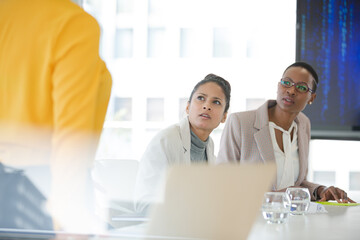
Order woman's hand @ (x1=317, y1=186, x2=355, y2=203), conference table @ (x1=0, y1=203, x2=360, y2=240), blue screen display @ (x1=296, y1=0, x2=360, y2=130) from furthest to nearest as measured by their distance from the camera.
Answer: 1. blue screen display @ (x1=296, y1=0, x2=360, y2=130)
2. woman's hand @ (x1=317, y1=186, x2=355, y2=203)
3. conference table @ (x1=0, y1=203, x2=360, y2=240)

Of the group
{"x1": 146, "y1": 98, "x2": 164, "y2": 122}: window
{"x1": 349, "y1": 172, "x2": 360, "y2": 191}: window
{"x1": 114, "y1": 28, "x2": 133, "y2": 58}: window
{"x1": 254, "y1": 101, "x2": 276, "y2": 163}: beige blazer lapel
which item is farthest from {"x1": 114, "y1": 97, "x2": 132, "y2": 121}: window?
{"x1": 254, "y1": 101, "x2": 276, "y2": 163}: beige blazer lapel

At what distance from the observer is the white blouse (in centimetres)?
111

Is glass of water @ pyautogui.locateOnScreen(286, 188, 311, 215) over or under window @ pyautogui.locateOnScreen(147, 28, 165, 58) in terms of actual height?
under

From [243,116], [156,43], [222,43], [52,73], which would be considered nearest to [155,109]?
[156,43]

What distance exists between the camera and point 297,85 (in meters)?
1.18

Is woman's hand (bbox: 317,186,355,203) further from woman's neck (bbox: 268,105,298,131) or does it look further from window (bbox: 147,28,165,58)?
Result: window (bbox: 147,28,165,58)

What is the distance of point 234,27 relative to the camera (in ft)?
7.11

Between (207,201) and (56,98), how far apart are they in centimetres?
12

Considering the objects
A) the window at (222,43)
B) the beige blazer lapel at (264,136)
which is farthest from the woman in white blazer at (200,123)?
the window at (222,43)

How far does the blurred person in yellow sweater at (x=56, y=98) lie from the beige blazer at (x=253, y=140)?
2.63 ft

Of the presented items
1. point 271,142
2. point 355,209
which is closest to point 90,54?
point 355,209

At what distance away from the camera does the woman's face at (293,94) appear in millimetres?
1161

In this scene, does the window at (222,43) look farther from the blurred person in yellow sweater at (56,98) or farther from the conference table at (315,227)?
the blurred person in yellow sweater at (56,98)

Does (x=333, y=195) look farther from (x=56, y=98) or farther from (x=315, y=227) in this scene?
(x=56, y=98)
